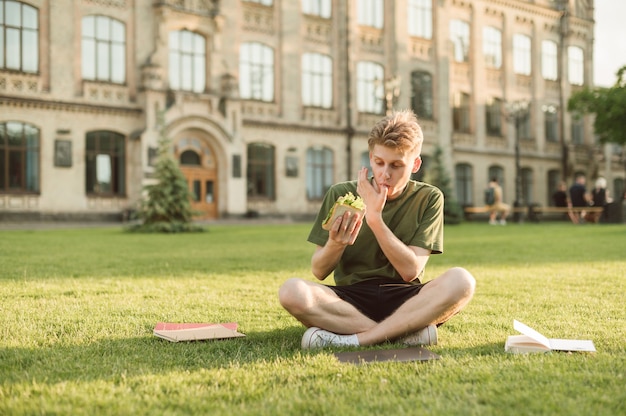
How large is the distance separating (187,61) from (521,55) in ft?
77.2

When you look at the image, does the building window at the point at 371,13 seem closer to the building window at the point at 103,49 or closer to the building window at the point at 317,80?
the building window at the point at 317,80

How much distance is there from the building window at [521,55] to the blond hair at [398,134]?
41698mm

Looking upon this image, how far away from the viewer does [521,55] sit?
44000 millimetres

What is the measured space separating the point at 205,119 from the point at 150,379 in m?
27.1

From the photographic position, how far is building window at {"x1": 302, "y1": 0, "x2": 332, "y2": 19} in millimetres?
33938

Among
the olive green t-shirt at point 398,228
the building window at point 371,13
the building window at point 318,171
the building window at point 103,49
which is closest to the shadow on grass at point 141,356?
the olive green t-shirt at point 398,228

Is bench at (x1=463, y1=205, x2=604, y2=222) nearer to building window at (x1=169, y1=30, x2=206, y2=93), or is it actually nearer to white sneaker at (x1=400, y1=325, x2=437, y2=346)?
building window at (x1=169, y1=30, x2=206, y2=93)

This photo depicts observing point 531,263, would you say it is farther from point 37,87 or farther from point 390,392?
point 37,87

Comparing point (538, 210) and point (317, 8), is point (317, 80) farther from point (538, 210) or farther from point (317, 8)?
point (538, 210)

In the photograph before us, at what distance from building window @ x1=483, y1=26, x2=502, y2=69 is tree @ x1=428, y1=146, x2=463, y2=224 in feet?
38.8

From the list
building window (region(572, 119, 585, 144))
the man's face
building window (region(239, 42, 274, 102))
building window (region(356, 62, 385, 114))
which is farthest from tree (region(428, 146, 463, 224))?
the man's face

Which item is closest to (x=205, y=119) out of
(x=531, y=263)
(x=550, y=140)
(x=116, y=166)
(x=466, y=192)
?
(x=116, y=166)

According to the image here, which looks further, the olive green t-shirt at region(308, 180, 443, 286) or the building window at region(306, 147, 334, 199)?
the building window at region(306, 147, 334, 199)

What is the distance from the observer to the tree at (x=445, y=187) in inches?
1249
